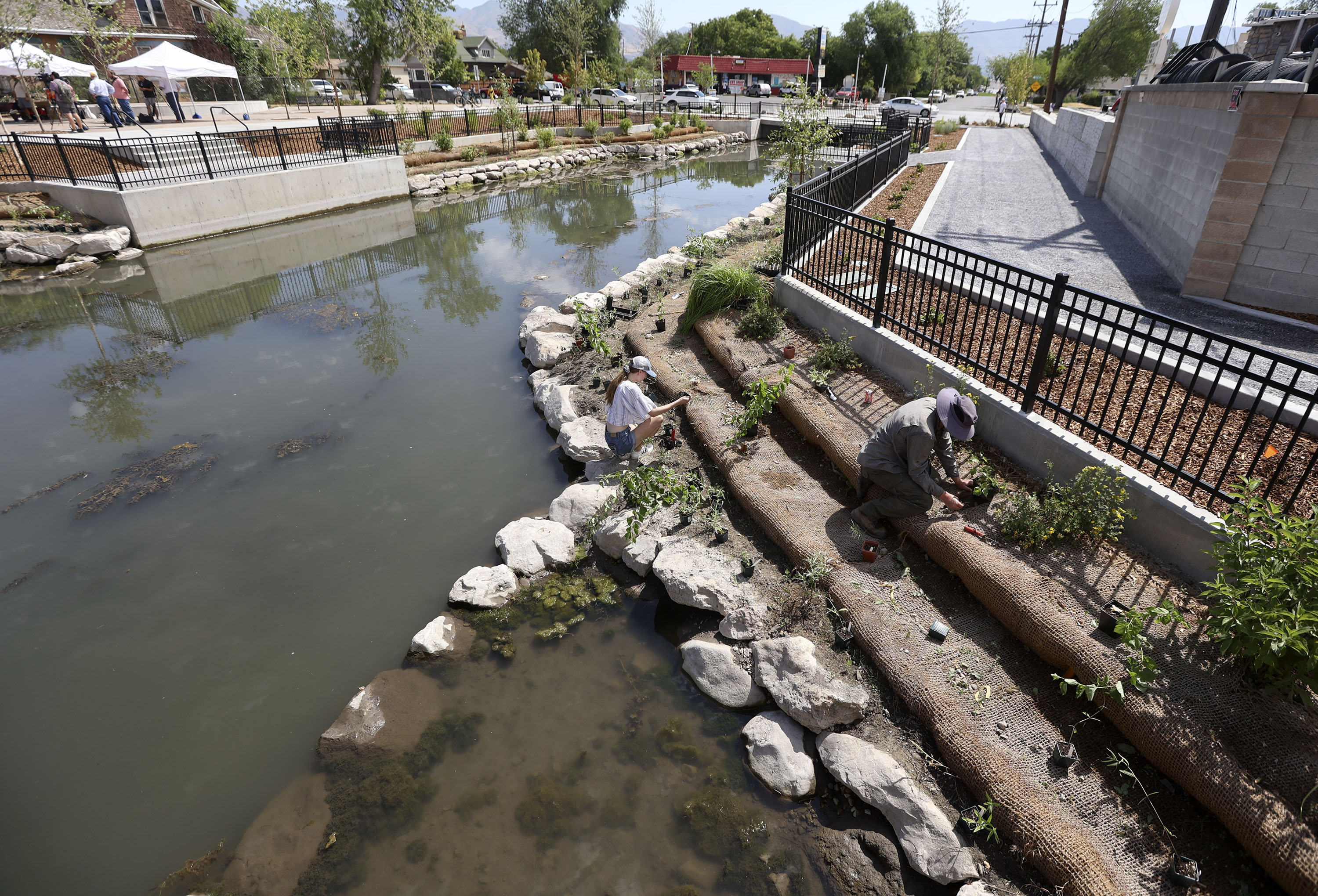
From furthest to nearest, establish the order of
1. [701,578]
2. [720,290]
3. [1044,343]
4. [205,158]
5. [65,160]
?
1. [205,158]
2. [65,160]
3. [720,290]
4. [701,578]
5. [1044,343]

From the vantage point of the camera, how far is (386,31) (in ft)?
126

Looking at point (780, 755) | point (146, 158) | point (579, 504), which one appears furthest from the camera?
point (146, 158)

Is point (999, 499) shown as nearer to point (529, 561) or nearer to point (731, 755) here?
point (731, 755)

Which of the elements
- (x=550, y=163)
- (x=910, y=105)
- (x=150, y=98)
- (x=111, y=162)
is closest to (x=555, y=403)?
(x=111, y=162)

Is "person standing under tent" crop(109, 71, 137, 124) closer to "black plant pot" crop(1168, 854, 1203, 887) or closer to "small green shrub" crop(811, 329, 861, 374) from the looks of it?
"small green shrub" crop(811, 329, 861, 374)

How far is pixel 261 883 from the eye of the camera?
3674 millimetres

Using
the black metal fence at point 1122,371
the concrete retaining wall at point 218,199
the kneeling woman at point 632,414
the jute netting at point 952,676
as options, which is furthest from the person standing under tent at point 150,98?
the jute netting at point 952,676

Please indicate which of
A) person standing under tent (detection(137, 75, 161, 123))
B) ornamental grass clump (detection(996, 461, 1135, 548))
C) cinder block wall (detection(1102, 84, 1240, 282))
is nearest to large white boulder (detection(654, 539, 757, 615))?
ornamental grass clump (detection(996, 461, 1135, 548))

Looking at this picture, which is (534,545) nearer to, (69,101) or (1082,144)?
(1082,144)

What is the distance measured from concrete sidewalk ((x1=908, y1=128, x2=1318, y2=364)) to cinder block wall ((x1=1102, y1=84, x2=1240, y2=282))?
0.32 meters

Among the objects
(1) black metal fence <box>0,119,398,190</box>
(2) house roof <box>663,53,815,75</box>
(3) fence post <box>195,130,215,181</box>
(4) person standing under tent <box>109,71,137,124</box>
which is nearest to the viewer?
(1) black metal fence <box>0,119,398,190</box>

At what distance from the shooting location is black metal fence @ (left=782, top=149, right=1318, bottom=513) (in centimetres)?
430

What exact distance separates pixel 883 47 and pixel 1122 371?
76.3 meters

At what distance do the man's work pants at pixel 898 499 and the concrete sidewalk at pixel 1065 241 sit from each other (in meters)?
4.51
